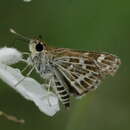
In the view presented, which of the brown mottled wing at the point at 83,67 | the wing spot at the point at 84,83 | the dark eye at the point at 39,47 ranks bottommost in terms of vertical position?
the wing spot at the point at 84,83

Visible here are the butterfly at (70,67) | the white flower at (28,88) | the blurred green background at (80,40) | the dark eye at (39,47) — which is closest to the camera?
the white flower at (28,88)

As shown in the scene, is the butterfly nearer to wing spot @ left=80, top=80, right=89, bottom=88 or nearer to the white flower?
wing spot @ left=80, top=80, right=89, bottom=88

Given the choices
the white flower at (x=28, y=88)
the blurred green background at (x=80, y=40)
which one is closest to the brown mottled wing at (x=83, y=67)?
the white flower at (x=28, y=88)

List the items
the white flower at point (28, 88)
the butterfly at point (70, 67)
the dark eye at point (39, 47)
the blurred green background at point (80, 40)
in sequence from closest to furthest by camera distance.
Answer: the white flower at point (28, 88), the butterfly at point (70, 67), the dark eye at point (39, 47), the blurred green background at point (80, 40)

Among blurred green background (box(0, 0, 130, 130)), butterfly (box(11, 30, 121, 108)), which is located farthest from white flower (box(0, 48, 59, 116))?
blurred green background (box(0, 0, 130, 130))

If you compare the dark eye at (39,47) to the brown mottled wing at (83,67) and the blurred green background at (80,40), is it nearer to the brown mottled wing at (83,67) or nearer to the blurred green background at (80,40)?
the brown mottled wing at (83,67)

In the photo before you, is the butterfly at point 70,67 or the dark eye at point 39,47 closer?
the butterfly at point 70,67

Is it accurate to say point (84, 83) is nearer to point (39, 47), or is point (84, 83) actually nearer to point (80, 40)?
point (39, 47)

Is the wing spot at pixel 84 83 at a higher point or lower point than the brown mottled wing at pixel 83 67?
lower
